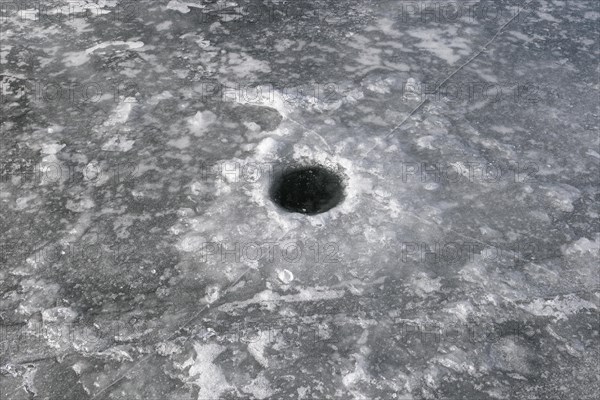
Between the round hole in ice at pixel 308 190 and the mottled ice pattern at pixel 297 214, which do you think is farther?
the round hole in ice at pixel 308 190

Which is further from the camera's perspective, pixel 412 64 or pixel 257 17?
pixel 257 17

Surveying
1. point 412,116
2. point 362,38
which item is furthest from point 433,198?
point 362,38

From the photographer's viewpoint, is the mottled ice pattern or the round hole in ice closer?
the mottled ice pattern

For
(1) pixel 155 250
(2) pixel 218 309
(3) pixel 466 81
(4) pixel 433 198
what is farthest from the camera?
(3) pixel 466 81

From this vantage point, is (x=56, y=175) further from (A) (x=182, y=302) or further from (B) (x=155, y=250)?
(A) (x=182, y=302)
